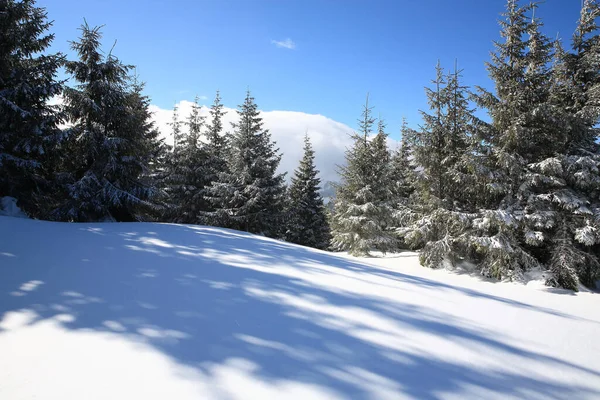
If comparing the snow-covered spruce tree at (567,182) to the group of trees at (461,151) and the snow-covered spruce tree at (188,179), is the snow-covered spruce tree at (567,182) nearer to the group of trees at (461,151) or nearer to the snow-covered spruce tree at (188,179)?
the group of trees at (461,151)

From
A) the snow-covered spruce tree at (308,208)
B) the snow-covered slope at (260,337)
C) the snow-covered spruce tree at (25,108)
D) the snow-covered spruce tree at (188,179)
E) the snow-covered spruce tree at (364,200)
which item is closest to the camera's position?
the snow-covered slope at (260,337)

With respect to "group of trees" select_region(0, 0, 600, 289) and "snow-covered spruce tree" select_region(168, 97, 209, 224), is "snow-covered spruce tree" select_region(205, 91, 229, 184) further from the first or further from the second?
"group of trees" select_region(0, 0, 600, 289)

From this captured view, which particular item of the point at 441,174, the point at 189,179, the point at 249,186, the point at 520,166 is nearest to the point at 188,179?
the point at 189,179

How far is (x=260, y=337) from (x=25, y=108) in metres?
11.7

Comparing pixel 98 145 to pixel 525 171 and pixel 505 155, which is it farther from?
pixel 525 171

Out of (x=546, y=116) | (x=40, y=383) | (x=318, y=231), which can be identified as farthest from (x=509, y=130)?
(x=318, y=231)

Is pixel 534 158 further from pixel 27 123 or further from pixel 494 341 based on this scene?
pixel 27 123

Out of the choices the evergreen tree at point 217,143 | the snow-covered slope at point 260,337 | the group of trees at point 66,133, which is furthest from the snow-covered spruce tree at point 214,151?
the snow-covered slope at point 260,337

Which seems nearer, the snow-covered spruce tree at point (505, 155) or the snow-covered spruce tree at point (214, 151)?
the snow-covered spruce tree at point (505, 155)

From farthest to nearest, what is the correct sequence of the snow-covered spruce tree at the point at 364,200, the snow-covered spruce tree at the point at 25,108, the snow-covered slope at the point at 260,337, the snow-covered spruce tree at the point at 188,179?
1. the snow-covered spruce tree at the point at 188,179
2. the snow-covered spruce tree at the point at 364,200
3. the snow-covered spruce tree at the point at 25,108
4. the snow-covered slope at the point at 260,337

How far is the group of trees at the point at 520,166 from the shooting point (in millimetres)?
9250

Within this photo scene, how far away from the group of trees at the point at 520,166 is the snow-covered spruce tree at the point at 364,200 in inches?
114

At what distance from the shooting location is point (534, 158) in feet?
33.2

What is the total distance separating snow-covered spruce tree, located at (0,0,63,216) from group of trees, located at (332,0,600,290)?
13778 mm
